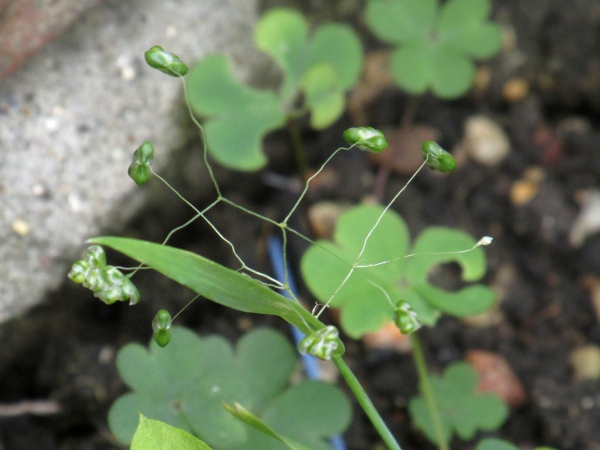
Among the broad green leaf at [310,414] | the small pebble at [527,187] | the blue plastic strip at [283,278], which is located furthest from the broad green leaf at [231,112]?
the small pebble at [527,187]

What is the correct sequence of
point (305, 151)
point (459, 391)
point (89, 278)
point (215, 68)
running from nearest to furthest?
point (89, 278)
point (459, 391)
point (215, 68)
point (305, 151)

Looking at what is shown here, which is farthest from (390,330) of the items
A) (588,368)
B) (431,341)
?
(588,368)

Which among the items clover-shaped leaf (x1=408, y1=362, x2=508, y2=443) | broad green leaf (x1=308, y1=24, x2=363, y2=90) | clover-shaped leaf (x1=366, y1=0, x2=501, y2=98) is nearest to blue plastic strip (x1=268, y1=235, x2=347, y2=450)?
clover-shaped leaf (x1=408, y1=362, x2=508, y2=443)

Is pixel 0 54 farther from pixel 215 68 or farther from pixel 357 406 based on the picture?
pixel 357 406

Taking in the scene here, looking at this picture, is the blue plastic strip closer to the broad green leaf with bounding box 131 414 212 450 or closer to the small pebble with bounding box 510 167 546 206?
the small pebble with bounding box 510 167 546 206

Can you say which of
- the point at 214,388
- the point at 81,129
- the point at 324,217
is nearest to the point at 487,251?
the point at 324,217

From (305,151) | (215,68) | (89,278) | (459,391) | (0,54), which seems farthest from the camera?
(305,151)
